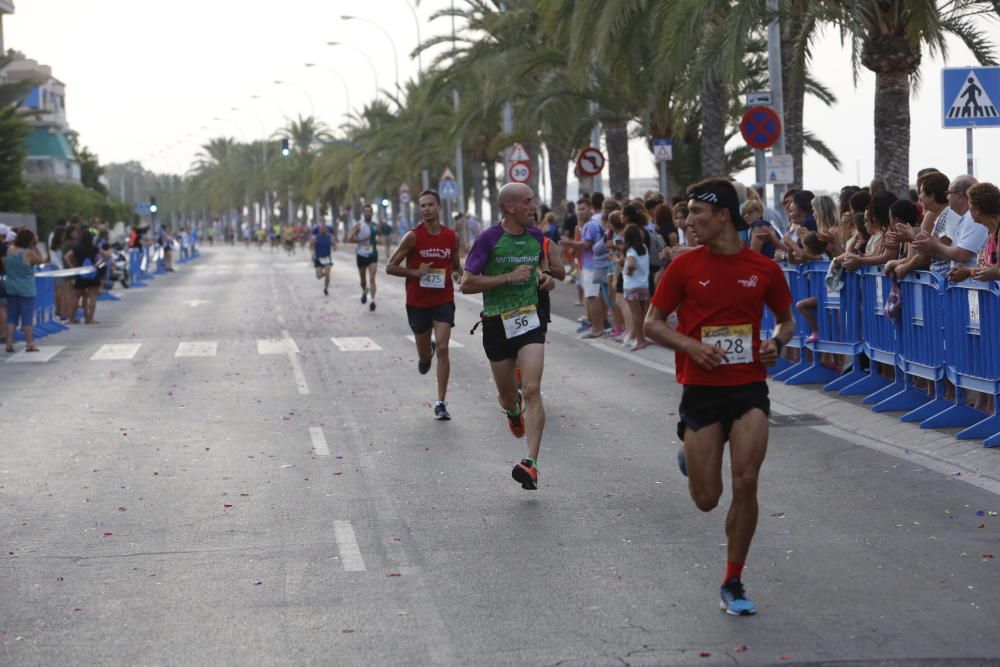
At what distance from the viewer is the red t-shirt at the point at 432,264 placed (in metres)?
13.6

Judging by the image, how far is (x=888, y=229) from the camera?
13.2 meters

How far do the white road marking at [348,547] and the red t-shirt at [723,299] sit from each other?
1.97 m

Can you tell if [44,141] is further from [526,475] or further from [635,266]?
[526,475]

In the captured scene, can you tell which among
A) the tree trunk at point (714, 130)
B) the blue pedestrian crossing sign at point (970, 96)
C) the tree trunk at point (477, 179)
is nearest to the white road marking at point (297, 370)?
the blue pedestrian crossing sign at point (970, 96)

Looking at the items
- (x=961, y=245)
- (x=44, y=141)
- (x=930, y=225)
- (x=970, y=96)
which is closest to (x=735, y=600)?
(x=961, y=245)

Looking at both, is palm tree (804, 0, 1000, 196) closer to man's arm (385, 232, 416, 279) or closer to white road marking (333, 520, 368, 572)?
man's arm (385, 232, 416, 279)

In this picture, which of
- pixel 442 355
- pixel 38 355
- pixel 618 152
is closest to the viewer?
pixel 442 355

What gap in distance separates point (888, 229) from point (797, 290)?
2.63 m

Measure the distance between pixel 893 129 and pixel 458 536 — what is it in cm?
1490

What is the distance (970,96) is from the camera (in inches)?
592

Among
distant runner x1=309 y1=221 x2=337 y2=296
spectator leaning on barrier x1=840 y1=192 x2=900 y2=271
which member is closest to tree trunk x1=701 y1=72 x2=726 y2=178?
distant runner x1=309 y1=221 x2=337 y2=296

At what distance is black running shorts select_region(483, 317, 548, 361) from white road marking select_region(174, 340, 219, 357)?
11.0 metres

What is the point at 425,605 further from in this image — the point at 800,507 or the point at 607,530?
the point at 800,507

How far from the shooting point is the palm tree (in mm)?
19594
